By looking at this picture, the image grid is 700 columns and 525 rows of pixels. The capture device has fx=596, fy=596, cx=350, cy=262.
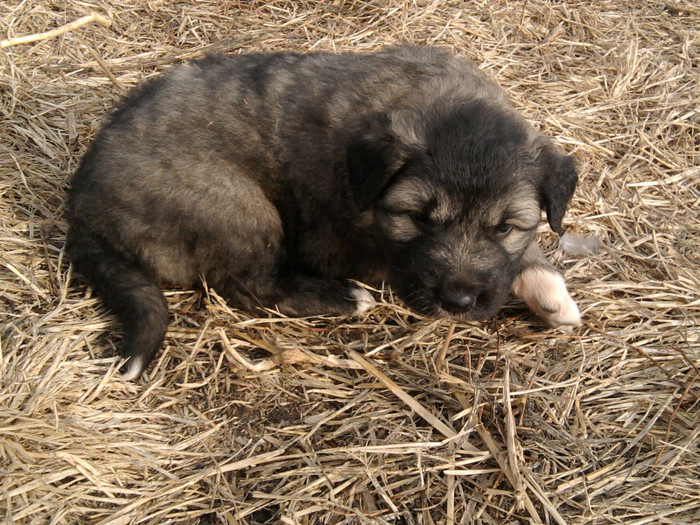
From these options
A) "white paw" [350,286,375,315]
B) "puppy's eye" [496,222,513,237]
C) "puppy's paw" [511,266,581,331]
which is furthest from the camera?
"white paw" [350,286,375,315]

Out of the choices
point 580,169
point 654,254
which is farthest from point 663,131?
point 654,254

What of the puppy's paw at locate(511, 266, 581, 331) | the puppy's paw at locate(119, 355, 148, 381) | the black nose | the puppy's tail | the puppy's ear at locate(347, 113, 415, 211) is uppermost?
the puppy's ear at locate(347, 113, 415, 211)

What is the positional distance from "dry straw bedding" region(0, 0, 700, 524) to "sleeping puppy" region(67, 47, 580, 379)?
0.63 feet

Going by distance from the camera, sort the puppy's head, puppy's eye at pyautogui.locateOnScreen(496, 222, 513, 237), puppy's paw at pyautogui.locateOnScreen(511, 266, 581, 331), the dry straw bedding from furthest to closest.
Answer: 1. puppy's paw at pyautogui.locateOnScreen(511, 266, 581, 331)
2. puppy's eye at pyautogui.locateOnScreen(496, 222, 513, 237)
3. the puppy's head
4. the dry straw bedding

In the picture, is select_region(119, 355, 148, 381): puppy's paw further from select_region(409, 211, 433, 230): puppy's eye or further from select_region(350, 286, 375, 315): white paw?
select_region(409, 211, 433, 230): puppy's eye

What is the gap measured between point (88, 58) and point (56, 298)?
7.33ft

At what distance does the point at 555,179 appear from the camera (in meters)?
2.41

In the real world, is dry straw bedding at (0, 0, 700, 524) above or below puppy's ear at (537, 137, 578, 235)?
below

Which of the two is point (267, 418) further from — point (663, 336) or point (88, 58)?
point (88, 58)

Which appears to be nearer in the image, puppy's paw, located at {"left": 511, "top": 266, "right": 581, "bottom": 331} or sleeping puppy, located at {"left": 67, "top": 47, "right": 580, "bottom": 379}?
sleeping puppy, located at {"left": 67, "top": 47, "right": 580, "bottom": 379}

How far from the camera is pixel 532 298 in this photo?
2.77 m

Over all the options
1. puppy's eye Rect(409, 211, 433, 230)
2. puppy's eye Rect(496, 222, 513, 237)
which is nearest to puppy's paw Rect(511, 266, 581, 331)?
puppy's eye Rect(496, 222, 513, 237)

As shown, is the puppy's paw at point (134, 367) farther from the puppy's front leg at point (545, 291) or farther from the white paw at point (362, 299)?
the puppy's front leg at point (545, 291)

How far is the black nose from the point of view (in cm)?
231
